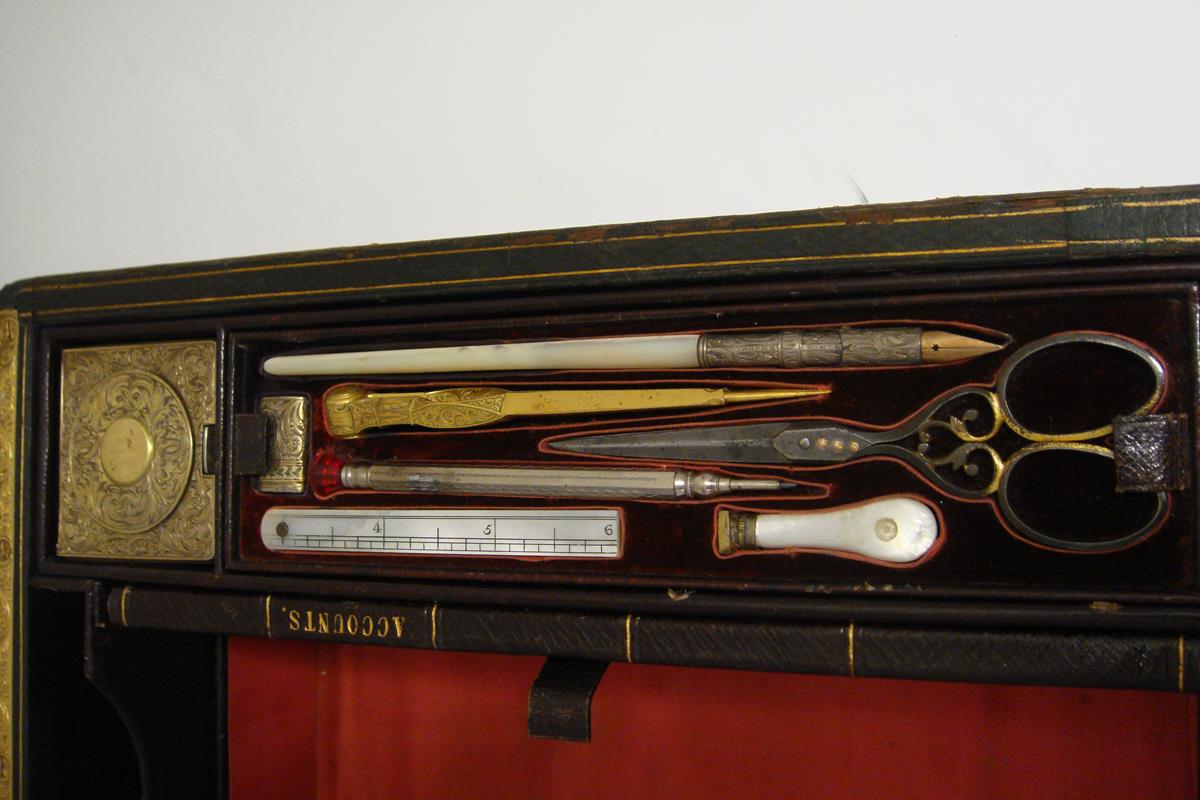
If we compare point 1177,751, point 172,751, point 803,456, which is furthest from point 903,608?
point 172,751

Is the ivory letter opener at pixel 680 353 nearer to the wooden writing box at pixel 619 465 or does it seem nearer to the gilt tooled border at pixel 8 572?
the wooden writing box at pixel 619 465

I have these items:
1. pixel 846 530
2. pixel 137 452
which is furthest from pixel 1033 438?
pixel 137 452

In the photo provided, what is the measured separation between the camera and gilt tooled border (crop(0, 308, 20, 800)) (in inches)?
79.3

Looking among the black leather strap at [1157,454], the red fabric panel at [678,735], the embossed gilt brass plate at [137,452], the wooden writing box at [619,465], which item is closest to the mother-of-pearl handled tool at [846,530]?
the wooden writing box at [619,465]

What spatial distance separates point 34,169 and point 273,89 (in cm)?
78

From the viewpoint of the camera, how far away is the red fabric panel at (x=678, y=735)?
182 cm

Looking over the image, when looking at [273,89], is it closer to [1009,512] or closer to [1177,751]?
[1009,512]

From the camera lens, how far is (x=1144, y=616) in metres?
1.40

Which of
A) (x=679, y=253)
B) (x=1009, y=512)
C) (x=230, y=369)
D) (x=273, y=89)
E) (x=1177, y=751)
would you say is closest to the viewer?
(x=1009, y=512)

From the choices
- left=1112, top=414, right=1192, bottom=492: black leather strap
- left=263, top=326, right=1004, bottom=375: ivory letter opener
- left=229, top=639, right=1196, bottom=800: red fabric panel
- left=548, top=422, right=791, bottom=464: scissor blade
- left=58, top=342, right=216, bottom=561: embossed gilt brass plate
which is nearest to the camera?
left=1112, top=414, right=1192, bottom=492: black leather strap

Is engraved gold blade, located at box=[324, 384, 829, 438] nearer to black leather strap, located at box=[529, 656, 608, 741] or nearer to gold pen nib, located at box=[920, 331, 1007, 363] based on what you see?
gold pen nib, located at box=[920, 331, 1007, 363]

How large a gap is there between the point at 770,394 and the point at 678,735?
0.86 m

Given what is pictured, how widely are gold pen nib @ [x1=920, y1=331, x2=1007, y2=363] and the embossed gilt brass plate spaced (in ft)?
4.64

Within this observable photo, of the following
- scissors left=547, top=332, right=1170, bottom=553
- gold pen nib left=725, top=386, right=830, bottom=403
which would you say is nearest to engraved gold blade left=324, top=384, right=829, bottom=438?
gold pen nib left=725, top=386, right=830, bottom=403
